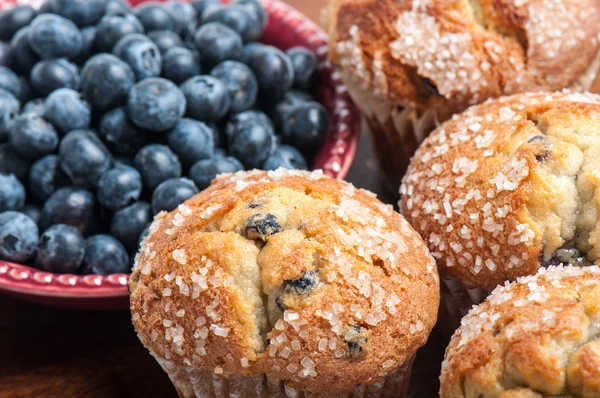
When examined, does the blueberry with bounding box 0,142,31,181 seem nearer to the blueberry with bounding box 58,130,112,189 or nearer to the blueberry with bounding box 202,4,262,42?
the blueberry with bounding box 58,130,112,189

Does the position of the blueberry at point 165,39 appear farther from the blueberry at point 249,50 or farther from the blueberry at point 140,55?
the blueberry at point 249,50

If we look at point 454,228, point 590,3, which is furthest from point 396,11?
point 454,228

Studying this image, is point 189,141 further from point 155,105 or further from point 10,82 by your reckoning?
point 10,82

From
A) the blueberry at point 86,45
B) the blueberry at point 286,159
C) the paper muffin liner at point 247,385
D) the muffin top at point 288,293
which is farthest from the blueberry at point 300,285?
the blueberry at point 86,45

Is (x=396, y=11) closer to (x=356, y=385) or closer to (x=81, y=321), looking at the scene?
(x=356, y=385)

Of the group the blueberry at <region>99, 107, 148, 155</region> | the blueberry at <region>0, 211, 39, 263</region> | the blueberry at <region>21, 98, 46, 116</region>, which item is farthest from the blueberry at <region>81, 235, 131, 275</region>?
the blueberry at <region>21, 98, 46, 116</region>
